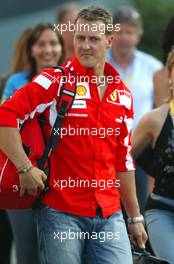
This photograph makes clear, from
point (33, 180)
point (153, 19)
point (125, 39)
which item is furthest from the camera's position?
point (153, 19)

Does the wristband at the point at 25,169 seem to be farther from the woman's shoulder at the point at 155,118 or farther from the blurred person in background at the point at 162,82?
the blurred person in background at the point at 162,82

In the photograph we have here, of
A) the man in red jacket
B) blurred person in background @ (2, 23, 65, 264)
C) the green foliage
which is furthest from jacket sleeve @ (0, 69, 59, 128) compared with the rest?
the green foliage

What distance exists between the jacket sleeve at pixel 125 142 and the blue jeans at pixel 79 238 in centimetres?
35

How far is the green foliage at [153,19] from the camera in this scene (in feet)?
112

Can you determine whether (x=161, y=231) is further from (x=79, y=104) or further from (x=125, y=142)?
(x=79, y=104)

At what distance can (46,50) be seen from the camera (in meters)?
7.60

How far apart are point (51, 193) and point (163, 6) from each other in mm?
32270

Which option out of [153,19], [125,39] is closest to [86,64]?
[125,39]

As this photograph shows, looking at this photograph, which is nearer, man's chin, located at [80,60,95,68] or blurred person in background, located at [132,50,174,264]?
man's chin, located at [80,60,95,68]

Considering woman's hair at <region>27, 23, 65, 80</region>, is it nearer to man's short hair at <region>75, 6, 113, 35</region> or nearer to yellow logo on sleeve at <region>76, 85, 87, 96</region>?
man's short hair at <region>75, 6, 113, 35</region>

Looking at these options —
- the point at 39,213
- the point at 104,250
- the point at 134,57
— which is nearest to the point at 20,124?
the point at 39,213

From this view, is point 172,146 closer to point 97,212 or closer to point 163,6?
point 97,212

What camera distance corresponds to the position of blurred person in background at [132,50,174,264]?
19.0ft

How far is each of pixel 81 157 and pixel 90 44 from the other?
695 millimetres
